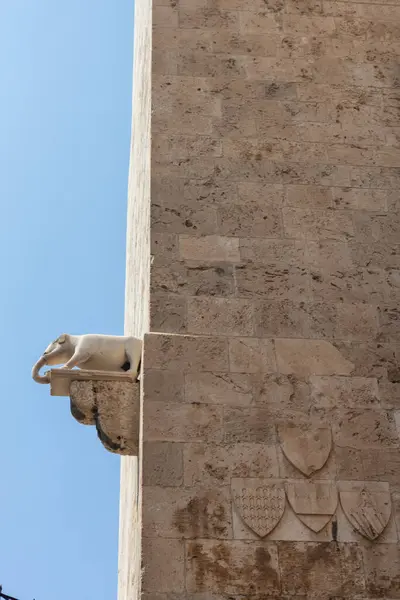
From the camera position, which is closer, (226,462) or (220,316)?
(226,462)

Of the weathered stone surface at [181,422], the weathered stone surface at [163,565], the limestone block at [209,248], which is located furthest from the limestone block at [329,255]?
the weathered stone surface at [163,565]

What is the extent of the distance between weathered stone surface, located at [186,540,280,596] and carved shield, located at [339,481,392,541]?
1.74 feet

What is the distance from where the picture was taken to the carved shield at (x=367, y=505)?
5.89 meters

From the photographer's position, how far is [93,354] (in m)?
6.85

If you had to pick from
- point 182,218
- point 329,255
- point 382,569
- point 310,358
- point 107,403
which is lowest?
point 382,569

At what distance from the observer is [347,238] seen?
7105mm

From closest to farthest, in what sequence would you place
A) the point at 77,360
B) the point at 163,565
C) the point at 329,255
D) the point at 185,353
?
the point at 163,565
the point at 185,353
the point at 77,360
the point at 329,255

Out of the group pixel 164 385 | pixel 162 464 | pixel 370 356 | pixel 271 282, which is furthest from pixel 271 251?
pixel 162 464

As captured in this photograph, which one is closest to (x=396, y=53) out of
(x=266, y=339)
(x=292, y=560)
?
(x=266, y=339)

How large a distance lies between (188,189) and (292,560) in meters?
2.73

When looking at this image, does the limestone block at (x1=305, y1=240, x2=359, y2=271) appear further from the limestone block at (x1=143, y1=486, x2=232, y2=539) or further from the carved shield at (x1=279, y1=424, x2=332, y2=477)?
the limestone block at (x1=143, y1=486, x2=232, y2=539)

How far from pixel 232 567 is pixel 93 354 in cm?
188

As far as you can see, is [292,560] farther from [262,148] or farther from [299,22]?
[299,22]

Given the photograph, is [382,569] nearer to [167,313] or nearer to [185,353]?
[185,353]
